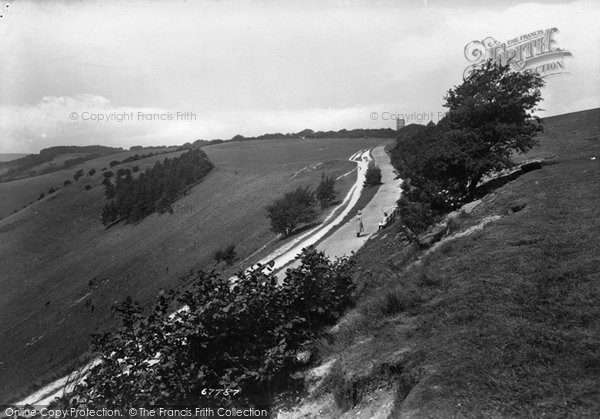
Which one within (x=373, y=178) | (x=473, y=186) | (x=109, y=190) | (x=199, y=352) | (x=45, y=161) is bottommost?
(x=199, y=352)

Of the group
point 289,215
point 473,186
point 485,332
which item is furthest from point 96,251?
point 485,332

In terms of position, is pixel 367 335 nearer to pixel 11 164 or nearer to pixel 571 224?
pixel 571 224

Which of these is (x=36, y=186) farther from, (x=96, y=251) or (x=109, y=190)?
(x=96, y=251)

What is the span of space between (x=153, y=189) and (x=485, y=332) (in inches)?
2663

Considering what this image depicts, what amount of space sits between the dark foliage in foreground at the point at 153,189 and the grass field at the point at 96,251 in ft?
7.57

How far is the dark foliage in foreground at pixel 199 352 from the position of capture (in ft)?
17.4

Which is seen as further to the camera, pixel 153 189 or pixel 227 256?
pixel 153 189

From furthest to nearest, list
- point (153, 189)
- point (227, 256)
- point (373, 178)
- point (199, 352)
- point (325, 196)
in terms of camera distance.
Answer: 1. point (153, 189)
2. point (373, 178)
3. point (325, 196)
4. point (227, 256)
5. point (199, 352)

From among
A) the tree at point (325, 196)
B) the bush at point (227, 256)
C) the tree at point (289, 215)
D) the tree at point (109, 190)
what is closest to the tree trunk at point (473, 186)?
the tree at point (289, 215)

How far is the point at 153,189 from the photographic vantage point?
6669cm

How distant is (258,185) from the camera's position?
5259 centimetres

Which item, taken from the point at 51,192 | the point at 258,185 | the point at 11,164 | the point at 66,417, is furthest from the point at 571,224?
the point at 11,164

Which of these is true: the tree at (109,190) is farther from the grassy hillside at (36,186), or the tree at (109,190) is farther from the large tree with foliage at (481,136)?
the large tree with foliage at (481,136)

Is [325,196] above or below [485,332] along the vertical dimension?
below
